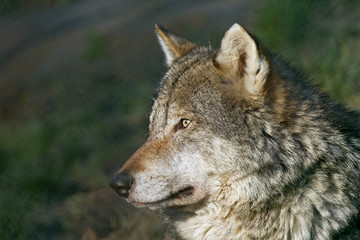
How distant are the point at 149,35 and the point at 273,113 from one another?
998 cm

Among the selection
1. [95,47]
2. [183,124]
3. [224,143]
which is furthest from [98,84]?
[224,143]

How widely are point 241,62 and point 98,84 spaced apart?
8.60m

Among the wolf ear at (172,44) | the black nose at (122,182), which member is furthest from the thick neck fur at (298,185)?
the wolf ear at (172,44)

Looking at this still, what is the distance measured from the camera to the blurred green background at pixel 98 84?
7.02 metres

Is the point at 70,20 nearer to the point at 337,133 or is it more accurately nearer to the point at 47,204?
the point at 47,204

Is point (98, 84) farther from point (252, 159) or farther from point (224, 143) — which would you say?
point (252, 159)

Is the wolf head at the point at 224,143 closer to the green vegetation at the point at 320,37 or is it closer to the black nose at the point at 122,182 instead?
the black nose at the point at 122,182

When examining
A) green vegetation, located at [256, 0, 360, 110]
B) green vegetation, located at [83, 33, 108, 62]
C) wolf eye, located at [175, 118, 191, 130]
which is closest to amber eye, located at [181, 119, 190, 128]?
wolf eye, located at [175, 118, 191, 130]

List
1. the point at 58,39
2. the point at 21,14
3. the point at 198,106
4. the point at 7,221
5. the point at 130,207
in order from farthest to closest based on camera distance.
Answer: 1. the point at 21,14
2. the point at 58,39
3. the point at 7,221
4. the point at 130,207
5. the point at 198,106

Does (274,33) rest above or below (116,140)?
above

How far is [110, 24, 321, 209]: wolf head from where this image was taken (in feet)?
12.0

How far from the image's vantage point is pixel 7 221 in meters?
6.96

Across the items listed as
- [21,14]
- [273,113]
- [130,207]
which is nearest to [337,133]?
[273,113]

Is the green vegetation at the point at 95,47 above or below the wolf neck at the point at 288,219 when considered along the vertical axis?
above
